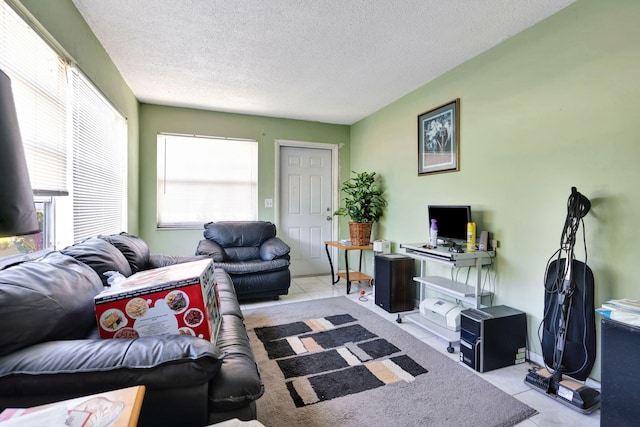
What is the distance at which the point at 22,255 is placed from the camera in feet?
5.31

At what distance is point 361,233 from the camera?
405 cm

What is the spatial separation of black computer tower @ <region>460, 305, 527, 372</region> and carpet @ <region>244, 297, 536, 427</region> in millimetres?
133

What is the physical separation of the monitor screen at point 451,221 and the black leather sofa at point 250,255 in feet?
5.82

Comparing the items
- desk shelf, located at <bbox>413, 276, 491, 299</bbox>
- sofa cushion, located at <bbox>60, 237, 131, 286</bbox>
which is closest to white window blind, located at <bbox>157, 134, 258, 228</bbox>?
sofa cushion, located at <bbox>60, 237, 131, 286</bbox>

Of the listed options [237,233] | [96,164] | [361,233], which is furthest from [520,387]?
[96,164]

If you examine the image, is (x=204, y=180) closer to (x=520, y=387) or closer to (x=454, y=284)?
(x=454, y=284)

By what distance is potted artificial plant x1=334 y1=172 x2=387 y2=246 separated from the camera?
160 inches

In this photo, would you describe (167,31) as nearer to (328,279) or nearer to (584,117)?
(584,117)

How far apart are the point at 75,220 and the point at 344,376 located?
7.24 feet

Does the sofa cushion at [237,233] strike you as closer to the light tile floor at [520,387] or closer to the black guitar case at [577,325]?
the light tile floor at [520,387]

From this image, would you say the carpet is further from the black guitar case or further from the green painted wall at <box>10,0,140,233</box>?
the green painted wall at <box>10,0,140,233</box>

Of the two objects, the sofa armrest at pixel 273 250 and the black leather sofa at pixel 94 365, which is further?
the sofa armrest at pixel 273 250

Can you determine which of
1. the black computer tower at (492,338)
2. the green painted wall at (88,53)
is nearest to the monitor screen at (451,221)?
the black computer tower at (492,338)

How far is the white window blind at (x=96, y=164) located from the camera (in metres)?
2.22
